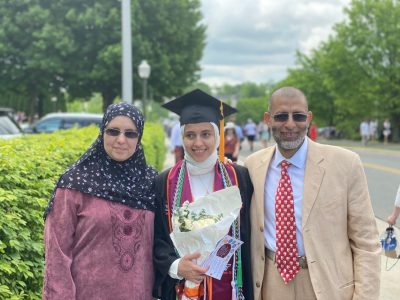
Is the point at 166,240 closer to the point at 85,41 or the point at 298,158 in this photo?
the point at 298,158

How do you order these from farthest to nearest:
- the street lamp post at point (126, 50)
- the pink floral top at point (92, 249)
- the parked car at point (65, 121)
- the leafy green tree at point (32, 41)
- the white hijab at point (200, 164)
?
the leafy green tree at point (32, 41) < the parked car at point (65, 121) < the street lamp post at point (126, 50) < the white hijab at point (200, 164) < the pink floral top at point (92, 249)

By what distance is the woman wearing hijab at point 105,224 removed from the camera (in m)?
2.49

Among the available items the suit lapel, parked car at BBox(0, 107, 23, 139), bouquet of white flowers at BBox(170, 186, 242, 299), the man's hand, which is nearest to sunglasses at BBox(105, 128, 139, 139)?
bouquet of white flowers at BBox(170, 186, 242, 299)

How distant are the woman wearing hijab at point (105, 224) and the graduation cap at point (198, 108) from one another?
1.13 feet

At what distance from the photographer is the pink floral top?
2.46 metres

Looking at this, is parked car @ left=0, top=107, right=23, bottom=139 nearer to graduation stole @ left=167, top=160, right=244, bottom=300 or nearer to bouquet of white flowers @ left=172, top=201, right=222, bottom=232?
graduation stole @ left=167, top=160, right=244, bottom=300

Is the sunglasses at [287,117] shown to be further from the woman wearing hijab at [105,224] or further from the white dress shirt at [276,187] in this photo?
the woman wearing hijab at [105,224]

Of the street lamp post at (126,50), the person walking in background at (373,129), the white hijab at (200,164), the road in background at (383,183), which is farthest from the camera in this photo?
the person walking in background at (373,129)

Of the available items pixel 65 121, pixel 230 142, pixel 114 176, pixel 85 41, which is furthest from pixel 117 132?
pixel 85 41

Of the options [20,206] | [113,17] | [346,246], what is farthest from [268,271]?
[113,17]

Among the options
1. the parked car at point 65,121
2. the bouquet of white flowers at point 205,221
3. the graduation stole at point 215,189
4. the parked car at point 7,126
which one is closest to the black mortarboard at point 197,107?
the graduation stole at point 215,189

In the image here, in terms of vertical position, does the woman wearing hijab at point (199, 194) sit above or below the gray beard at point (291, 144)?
below

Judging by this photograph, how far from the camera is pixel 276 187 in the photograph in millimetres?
2762

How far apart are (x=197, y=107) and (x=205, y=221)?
77cm
